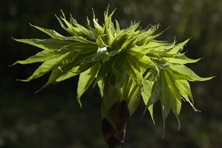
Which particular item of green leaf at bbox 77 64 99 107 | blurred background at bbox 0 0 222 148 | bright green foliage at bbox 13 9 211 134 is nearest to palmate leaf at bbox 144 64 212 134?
bright green foliage at bbox 13 9 211 134

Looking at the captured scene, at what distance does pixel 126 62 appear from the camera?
95 centimetres

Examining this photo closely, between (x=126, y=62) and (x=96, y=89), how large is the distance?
154 inches

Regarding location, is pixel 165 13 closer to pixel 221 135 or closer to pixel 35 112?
pixel 221 135

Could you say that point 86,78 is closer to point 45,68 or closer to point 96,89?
point 45,68

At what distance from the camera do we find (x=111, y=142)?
96 centimetres

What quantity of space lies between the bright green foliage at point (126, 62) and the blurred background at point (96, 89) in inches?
117

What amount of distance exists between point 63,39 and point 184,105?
13.7ft

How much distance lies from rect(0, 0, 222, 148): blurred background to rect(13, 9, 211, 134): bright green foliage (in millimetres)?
2969

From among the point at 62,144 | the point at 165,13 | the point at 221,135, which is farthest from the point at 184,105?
the point at 62,144

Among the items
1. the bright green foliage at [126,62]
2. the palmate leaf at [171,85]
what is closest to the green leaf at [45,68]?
the bright green foliage at [126,62]

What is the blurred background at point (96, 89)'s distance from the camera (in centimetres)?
405

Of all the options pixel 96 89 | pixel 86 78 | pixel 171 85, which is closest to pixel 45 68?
pixel 86 78

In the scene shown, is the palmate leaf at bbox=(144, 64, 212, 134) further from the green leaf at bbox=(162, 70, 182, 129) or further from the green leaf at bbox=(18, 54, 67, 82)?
the green leaf at bbox=(18, 54, 67, 82)

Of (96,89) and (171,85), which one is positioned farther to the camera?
(96,89)
